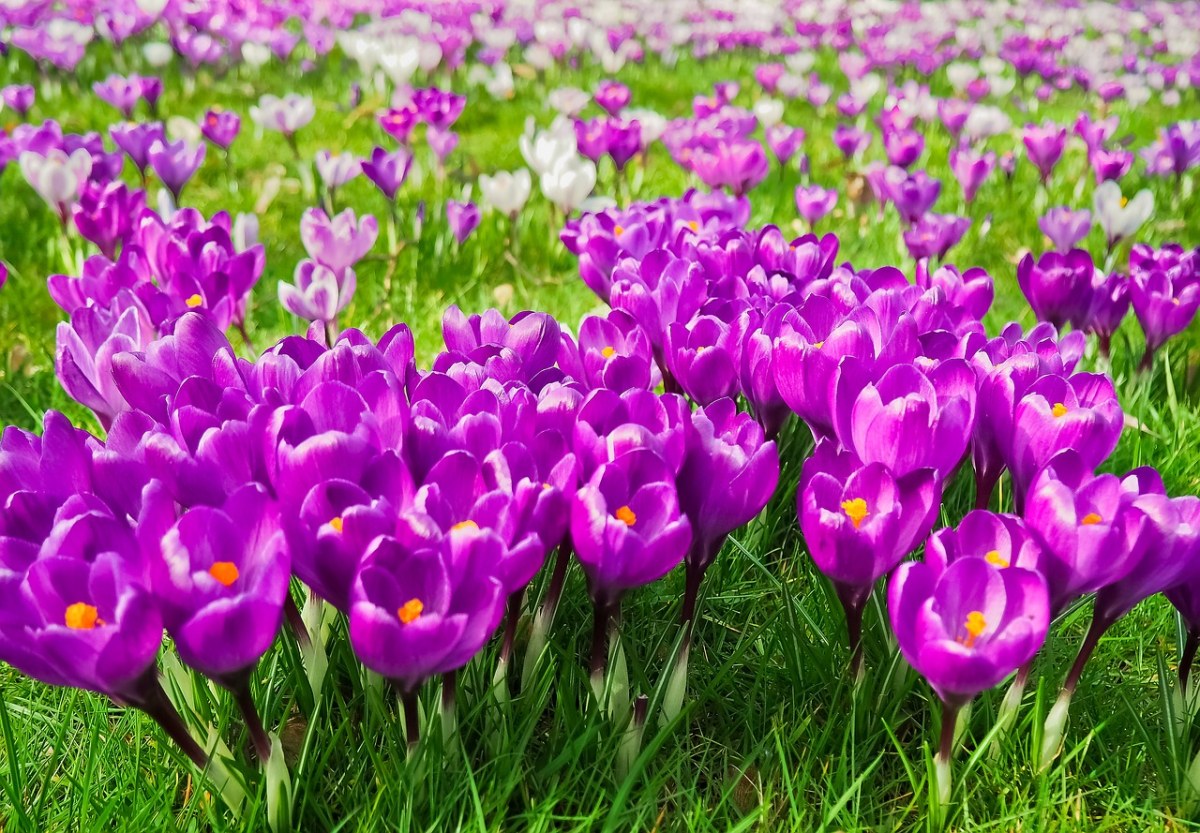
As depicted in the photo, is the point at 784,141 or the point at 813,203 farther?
the point at 784,141

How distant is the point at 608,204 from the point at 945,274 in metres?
Result: 1.67

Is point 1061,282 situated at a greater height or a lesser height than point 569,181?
greater

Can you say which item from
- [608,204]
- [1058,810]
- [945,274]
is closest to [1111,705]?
[1058,810]

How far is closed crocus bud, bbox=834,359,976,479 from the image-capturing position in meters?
1.42

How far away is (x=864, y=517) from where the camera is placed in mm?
1381

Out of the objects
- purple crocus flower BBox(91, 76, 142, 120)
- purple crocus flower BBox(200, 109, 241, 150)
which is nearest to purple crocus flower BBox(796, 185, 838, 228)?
purple crocus flower BBox(200, 109, 241, 150)

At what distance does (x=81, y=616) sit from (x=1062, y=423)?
1407 millimetres

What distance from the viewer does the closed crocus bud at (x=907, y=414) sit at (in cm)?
142

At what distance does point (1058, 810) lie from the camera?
5.01 ft

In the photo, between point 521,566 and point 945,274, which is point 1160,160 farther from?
point 521,566

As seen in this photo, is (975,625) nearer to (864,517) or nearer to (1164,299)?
(864,517)

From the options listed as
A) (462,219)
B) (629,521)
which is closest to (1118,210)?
(462,219)

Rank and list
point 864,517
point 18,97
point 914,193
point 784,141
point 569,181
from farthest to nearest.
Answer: point 18,97 < point 784,141 < point 569,181 < point 914,193 < point 864,517

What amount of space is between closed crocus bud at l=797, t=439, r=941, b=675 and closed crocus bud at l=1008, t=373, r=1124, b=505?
0.87 feet
